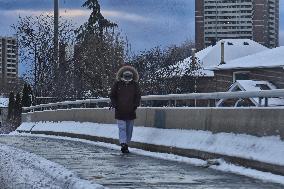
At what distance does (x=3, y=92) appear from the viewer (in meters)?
117

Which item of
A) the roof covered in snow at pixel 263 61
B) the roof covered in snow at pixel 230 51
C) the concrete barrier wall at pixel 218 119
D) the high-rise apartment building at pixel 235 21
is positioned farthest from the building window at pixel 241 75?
the high-rise apartment building at pixel 235 21

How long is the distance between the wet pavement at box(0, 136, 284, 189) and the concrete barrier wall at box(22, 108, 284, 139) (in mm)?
804

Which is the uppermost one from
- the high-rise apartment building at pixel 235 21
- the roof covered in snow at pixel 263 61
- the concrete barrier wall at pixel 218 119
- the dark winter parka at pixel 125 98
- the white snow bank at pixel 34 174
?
the high-rise apartment building at pixel 235 21

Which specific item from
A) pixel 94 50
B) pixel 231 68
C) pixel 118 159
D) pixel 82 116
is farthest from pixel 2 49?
pixel 118 159

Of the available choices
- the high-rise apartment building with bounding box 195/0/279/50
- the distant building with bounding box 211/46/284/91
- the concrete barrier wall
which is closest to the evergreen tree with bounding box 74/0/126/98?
the distant building with bounding box 211/46/284/91

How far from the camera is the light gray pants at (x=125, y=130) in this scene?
1341 centimetres

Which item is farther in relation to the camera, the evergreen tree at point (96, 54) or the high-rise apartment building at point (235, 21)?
the high-rise apartment building at point (235, 21)

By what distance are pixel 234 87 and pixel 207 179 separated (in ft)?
113

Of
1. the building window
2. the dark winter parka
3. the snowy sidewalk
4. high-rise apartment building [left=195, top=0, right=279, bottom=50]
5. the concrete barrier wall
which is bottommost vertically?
the snowy sidewalk

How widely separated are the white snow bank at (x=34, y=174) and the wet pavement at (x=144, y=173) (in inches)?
9.8

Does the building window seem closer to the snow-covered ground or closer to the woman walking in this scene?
the snow-covered ground

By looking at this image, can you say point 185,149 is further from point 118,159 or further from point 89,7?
point 89,7

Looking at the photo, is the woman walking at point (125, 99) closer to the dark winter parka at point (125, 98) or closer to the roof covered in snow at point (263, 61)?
the dark winter parka at point (125, 98)

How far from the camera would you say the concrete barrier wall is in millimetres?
9125
